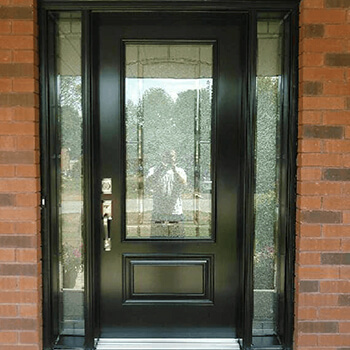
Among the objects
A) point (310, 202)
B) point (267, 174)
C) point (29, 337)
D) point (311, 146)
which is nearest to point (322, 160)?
point (311, 146)

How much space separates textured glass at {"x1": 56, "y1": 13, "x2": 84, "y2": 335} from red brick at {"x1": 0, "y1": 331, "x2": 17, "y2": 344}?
33 centimetres

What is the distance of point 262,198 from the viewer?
268 centimetres

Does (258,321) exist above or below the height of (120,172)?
below

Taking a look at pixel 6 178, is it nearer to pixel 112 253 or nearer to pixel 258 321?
pixel 112 253

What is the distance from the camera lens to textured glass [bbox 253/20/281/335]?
2625 mm

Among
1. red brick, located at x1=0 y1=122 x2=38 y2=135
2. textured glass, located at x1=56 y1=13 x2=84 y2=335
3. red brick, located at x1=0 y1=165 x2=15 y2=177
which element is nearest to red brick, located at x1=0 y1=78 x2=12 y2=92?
red brick, located at x1=0 y1=122 x2=38 y2=135

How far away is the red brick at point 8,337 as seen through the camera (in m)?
2.49

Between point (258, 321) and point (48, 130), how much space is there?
202cm

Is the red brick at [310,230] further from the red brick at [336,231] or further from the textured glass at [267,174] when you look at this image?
the textured glass at [267,174]

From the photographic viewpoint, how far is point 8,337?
98.0 inches

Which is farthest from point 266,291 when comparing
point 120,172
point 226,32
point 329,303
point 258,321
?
point 226,32

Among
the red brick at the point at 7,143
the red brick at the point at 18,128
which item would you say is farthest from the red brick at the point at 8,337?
the red brick at the point at 18,128

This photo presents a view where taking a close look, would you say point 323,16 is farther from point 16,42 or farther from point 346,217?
point 16,42

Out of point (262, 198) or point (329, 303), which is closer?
point (329, 303)
